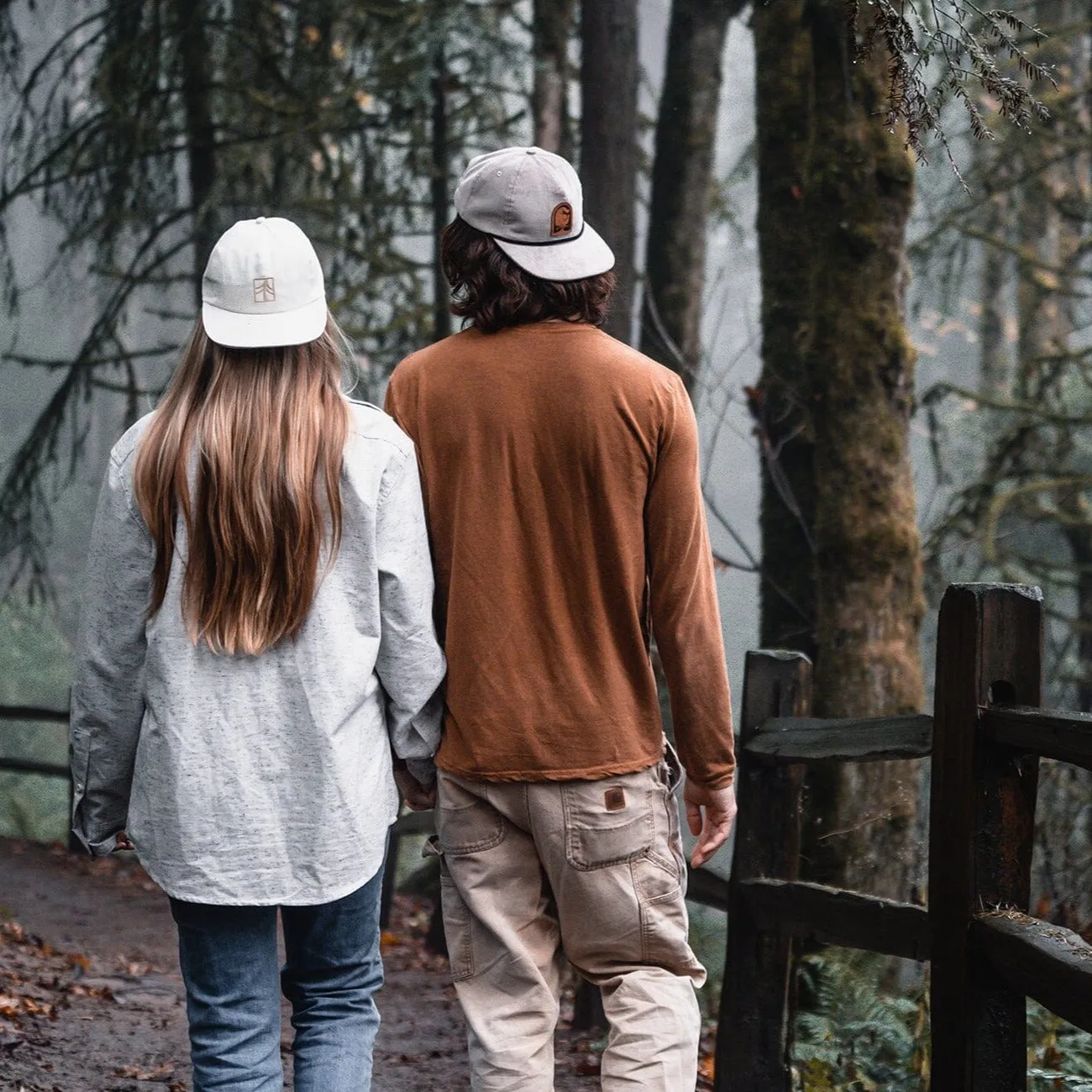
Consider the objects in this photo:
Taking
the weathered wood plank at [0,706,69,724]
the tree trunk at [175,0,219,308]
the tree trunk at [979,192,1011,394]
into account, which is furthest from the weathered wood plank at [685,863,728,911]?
the tree trunk at [979,192,1011,394]

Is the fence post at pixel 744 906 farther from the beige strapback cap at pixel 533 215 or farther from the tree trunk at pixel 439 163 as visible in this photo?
the tree trunk at pixel 439 163

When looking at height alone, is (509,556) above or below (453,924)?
above

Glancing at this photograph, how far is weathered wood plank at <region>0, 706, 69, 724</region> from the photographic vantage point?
1080 centimetres

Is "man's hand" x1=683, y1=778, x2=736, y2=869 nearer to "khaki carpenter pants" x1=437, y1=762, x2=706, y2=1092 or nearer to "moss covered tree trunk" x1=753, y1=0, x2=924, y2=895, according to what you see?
"khaki carpenter pants" x1=437, y1=762, x2=706, y2=1092

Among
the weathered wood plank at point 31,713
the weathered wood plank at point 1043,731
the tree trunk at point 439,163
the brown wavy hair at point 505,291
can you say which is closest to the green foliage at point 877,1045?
the weathered wood plank at point 1043,731

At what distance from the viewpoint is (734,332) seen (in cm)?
4278

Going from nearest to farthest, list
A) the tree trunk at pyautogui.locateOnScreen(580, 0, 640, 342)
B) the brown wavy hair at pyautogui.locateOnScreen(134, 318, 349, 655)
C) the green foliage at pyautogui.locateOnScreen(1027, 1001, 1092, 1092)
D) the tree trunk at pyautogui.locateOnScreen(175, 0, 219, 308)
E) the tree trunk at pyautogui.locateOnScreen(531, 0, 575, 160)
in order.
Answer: the brown wavy hair at pyautogui.locateOnScreen(134, 318, 349, 655) < the green foliage at pyautogui.locateOnScreen(1027, 1001, 1092, 1092) < the tree trunk at pyautogui.locateOnScreen(580, 0, 640, 342) < the tree trunk at pyautogui.locateOnScreen(531, 0, 575, 160) < the tree trunk at pyautogui.locateOnScreen(175, 0, 219, 308)

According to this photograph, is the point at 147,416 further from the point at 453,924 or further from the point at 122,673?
the point at 453,924

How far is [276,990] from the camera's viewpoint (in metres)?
2.59

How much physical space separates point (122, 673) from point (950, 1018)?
6.24ft

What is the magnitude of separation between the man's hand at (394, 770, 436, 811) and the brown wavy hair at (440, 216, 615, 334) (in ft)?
2.99

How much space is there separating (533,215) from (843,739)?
184 cm

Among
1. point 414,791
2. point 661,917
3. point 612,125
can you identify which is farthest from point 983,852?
point 612,125

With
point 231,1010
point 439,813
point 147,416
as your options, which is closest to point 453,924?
point 439,813
